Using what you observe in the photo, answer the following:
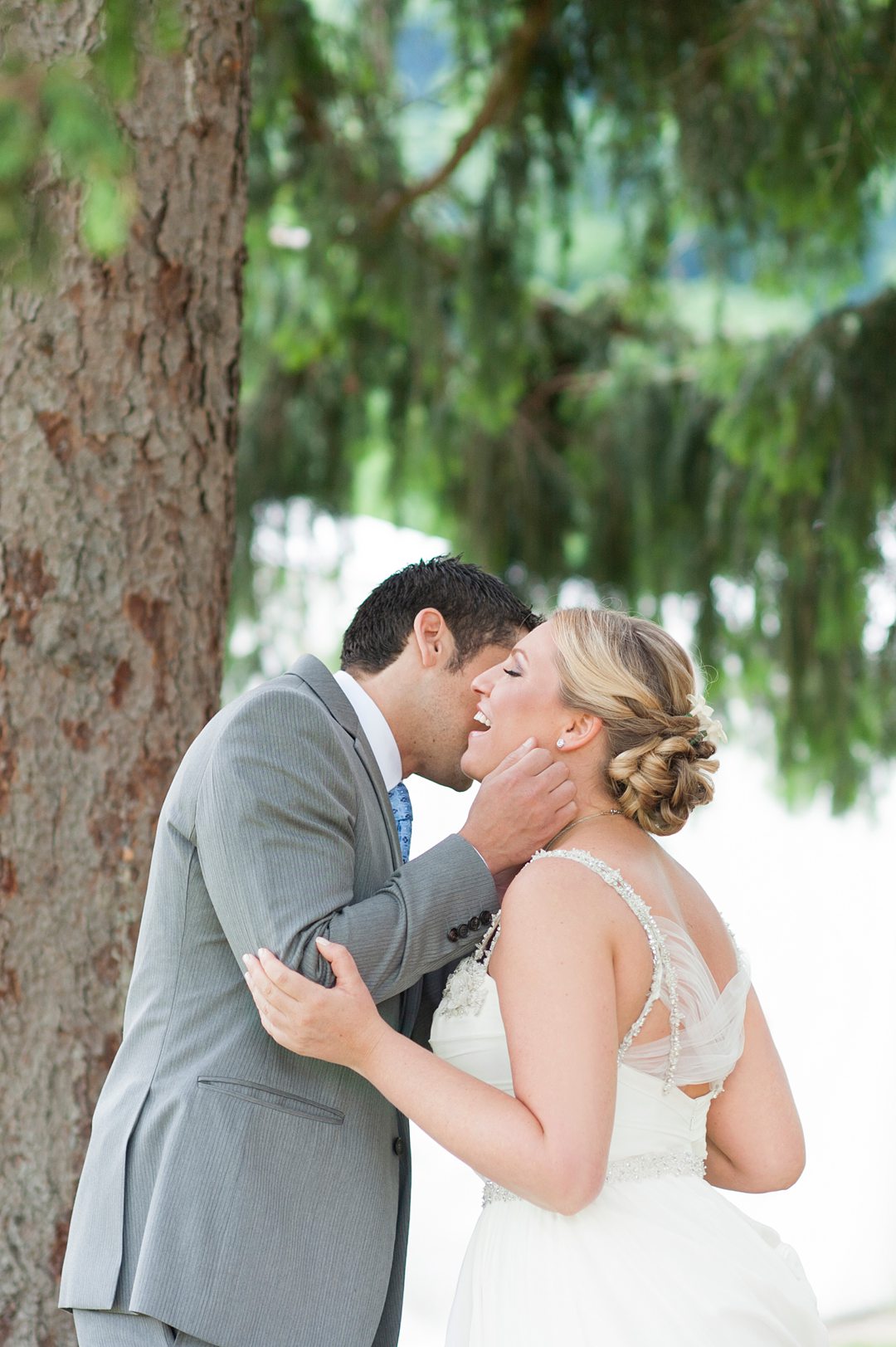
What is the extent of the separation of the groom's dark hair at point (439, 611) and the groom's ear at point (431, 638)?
0.02m

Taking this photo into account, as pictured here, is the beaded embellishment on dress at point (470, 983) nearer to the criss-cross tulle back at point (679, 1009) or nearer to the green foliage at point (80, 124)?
the criss-cross tulle back at point (679, 1009)

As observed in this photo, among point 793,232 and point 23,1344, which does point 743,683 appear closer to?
point 793,232

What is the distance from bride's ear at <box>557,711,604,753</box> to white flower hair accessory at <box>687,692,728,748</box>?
0.18 metres

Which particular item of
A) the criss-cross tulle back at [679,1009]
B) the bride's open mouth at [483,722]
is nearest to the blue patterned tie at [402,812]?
the bride's open mouth at [483,722]

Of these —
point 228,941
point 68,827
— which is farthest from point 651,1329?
point 68,827

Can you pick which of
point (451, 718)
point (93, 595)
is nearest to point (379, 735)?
point (451, 718)

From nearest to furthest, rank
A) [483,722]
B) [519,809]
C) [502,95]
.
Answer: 1. [519,809]
2. [483,722]
3. [502,95]

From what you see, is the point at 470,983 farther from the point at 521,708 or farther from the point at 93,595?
the point at 93,595

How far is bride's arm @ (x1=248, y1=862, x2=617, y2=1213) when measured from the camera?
1.97 m

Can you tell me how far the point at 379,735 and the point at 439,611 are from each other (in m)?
0.31

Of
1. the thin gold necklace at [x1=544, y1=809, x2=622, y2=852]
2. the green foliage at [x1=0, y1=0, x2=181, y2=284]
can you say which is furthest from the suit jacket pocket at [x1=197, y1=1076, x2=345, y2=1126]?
the green foliage at [x1=0, y1=0, x2=181, y2=284]

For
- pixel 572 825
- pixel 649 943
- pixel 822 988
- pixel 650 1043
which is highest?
pixel 572 825

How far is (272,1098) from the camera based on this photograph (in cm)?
213

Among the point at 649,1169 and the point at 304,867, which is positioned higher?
the point at 304,867
